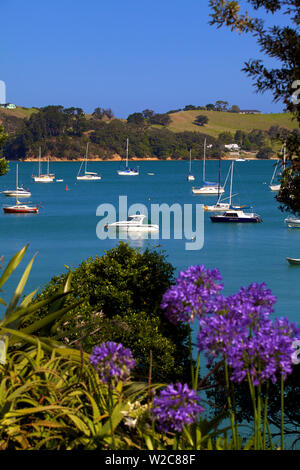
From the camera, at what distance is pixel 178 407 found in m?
2.14

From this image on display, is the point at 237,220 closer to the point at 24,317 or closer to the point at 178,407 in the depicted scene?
the point at 24,317

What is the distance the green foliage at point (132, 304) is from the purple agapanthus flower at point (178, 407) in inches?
184

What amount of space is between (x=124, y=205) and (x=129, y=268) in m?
77.0

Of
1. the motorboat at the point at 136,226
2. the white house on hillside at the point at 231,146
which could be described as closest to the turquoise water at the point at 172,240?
the motorboat at the point at 136,226

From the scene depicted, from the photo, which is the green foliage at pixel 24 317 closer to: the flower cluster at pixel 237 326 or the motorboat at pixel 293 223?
the flower cluster at pixel 237 326

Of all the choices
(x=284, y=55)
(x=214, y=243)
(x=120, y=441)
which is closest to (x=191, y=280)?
(x=120, y=441)

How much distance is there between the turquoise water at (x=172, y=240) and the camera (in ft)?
128

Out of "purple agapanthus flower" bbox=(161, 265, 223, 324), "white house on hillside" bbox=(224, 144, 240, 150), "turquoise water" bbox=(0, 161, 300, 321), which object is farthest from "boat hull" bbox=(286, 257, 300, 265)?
"white house on hillside" bbox=(224, 144, 240, 150)

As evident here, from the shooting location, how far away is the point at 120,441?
Answer: 2.80 m

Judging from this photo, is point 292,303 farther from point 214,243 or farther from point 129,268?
point 129,268

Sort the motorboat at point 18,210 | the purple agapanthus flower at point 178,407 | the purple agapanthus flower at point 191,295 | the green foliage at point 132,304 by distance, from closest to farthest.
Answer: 1. the purple agapanthus flower at point 178,407
2. the purple agapanthus flower at point 191,295
3. the green foliage at point 132,304
4. the motorboat at point 18,210

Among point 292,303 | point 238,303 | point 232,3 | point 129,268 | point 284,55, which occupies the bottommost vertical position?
point 292,303

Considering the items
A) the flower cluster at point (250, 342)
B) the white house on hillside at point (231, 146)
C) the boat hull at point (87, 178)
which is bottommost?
the boat hull at point (87, 178)
